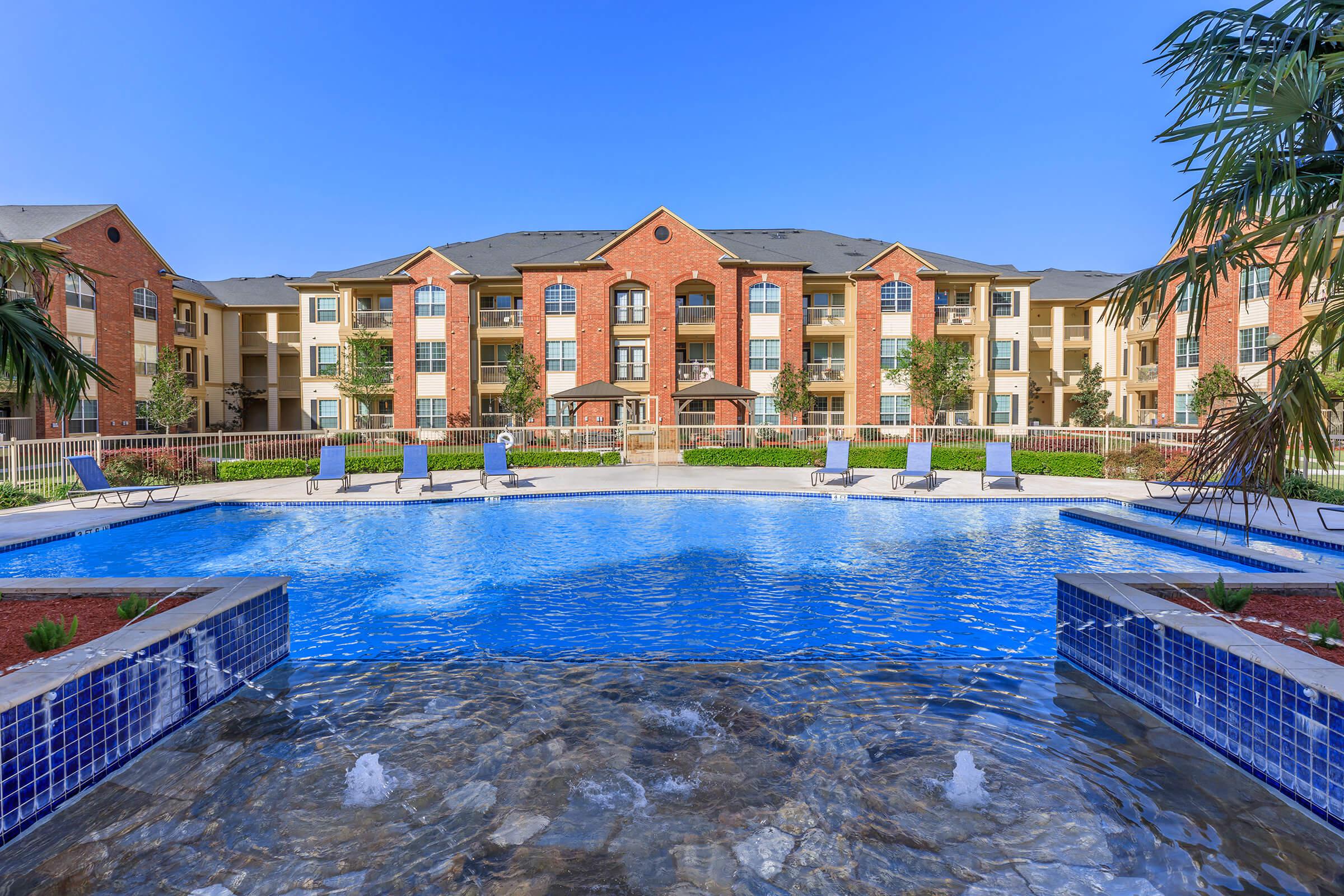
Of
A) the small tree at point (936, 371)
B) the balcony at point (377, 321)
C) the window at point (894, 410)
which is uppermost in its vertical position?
the balcony at point (377, 321)

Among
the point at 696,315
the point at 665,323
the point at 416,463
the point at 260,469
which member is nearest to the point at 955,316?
the point at 696,315

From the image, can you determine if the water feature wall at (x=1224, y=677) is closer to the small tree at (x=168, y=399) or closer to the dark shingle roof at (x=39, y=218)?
the small tree at (x=168, y=399)

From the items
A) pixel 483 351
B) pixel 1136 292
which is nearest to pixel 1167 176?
pixel 1136 292

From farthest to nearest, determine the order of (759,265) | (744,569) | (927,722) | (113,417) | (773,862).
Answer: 1. (759,265)
2. (113,417)
3. (744,569)
4. (927,722)
5. (773,862)

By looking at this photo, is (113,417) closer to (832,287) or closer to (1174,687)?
Answer: (832,287)

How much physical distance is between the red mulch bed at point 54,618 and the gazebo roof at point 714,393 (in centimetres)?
2040

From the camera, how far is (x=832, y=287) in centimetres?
3456

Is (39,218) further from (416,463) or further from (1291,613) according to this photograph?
(1291,613)

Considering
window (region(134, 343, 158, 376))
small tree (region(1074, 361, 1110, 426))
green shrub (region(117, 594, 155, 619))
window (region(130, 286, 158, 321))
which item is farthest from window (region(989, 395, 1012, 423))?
window (region(130, 286, 158, 321))

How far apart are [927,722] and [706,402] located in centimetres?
2950

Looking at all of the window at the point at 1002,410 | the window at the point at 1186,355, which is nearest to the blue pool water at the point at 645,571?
the window at the point at 1186,355

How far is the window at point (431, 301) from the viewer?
34.1 meters

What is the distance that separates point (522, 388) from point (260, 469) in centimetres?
1217

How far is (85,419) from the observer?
29.0 meters
